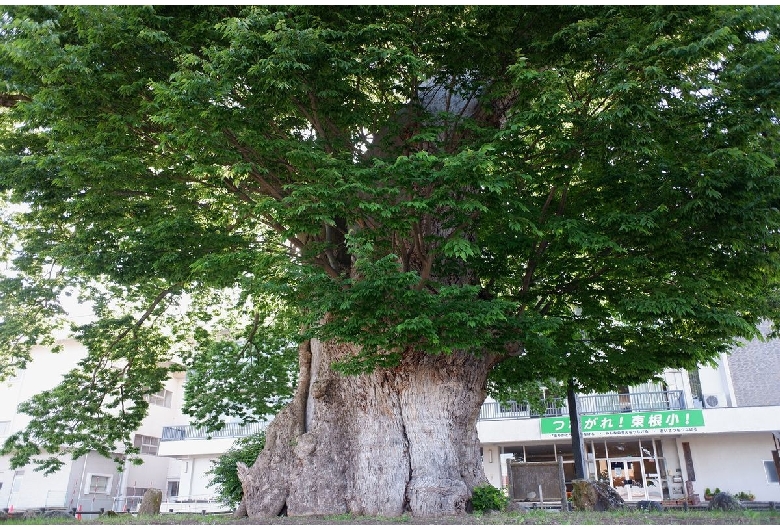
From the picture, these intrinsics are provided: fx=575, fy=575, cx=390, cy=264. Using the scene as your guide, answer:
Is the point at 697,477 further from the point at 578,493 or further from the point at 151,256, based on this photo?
the point at 151,256

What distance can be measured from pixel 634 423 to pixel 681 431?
167 cm

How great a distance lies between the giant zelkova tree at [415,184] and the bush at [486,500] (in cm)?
30

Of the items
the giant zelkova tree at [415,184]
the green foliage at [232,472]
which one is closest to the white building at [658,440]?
the green foliage at [232,472]

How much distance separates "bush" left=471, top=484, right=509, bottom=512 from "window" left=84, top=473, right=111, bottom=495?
24.5m

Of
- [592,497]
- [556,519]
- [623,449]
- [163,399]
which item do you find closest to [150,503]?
[556,519]

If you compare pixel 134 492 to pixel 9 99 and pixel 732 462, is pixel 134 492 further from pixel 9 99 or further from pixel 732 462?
pixel 732 462

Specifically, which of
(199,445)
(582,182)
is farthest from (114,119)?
(199,445)

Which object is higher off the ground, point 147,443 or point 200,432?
point 200,432

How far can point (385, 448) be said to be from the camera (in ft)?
31.4

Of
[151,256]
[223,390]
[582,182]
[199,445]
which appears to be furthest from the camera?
[199,445]

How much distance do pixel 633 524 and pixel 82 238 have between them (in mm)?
10456

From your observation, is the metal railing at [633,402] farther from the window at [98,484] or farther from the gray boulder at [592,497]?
the window at [98,484]

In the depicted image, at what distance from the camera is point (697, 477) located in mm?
23047

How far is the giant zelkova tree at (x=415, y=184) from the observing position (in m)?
7.57
